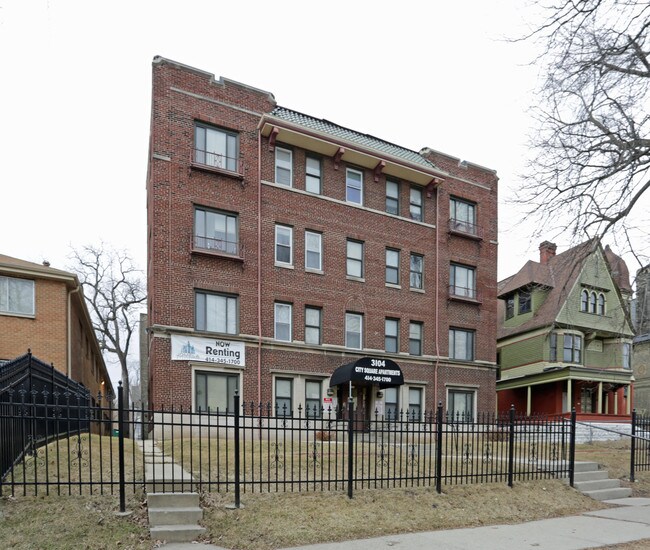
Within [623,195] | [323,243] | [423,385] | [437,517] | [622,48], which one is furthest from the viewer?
[423,385]

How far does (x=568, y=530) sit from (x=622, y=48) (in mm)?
8992

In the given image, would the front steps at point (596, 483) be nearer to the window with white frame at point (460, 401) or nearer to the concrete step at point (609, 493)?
the concrete step at point (609, 493)

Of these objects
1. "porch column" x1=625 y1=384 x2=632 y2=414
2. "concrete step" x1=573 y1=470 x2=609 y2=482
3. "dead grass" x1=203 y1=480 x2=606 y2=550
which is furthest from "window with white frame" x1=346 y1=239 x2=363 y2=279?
"porch column" x1=625 y1=384 x2=632 y2=414

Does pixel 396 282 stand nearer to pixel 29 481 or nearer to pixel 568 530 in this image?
pixel 568 530

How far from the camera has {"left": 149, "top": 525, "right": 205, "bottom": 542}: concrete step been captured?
6.93 metres

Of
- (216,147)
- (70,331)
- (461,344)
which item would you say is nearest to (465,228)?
(461,344)

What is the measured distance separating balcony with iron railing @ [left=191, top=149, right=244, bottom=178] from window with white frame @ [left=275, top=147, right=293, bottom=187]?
1.68 meters

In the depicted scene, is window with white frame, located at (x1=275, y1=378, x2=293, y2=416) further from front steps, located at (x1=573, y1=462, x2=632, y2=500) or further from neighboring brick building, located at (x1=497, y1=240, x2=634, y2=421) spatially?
neighboring brick building, located at (x1=497, y1=240, x2=634, y2=421)

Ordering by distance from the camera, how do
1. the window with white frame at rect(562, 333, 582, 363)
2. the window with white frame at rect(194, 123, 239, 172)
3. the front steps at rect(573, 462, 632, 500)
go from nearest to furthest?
the front steps at rect(573, 462, 632, 500) → the window with white frame at rect(194, 123, 239, 172) → the window with white frame at rect(562, 333, 582, 363)

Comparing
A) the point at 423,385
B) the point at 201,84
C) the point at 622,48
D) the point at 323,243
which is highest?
the point at 201,84

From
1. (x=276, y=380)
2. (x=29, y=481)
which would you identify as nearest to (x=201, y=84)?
(x=276, y=380)

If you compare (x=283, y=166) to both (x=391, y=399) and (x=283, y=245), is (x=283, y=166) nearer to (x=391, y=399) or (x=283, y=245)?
(x=283, y=245)

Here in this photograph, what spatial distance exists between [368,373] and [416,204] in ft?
29.7

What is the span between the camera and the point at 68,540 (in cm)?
645
